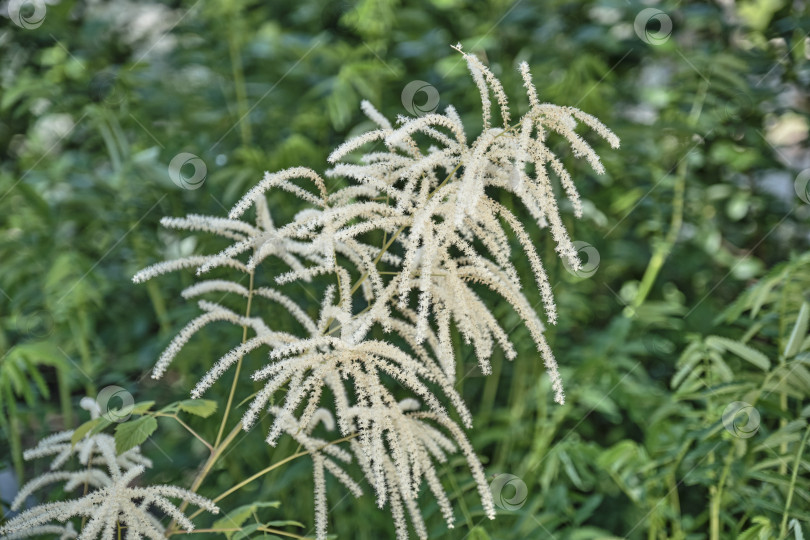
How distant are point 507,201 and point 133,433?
1101 mm

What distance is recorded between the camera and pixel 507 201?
1.89 meters

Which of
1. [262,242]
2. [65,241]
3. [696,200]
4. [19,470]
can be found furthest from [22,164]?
[696,200]

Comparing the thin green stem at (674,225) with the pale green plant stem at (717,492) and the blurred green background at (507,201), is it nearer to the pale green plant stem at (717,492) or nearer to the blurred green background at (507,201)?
the blurred green background at (507,201)

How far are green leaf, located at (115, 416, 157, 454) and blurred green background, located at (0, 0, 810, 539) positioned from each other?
2.35ft

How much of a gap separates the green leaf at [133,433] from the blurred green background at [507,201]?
0.72 meters

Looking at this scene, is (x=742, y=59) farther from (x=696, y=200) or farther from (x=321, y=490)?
(x=321, y=490)

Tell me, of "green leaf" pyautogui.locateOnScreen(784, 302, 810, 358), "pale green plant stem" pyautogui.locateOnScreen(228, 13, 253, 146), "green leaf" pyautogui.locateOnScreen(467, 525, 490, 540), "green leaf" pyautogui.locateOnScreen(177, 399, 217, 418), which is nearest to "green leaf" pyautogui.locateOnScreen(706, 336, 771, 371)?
"green leaf" pyautogui.locateOnScreen(784, 302, 810, 358)

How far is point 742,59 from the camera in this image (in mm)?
2268

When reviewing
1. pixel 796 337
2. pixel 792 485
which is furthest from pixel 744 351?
pixel 792 485

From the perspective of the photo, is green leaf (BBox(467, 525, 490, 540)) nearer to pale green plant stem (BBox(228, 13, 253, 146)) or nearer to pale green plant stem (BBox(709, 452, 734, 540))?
pale green plant stem (BBox(709, 452, 734, 540))

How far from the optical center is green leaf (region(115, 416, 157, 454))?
0.97m

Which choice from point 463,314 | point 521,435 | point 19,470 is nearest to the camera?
point 463,314

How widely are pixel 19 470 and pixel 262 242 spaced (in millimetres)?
1107

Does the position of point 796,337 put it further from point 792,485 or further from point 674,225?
point 674,225
